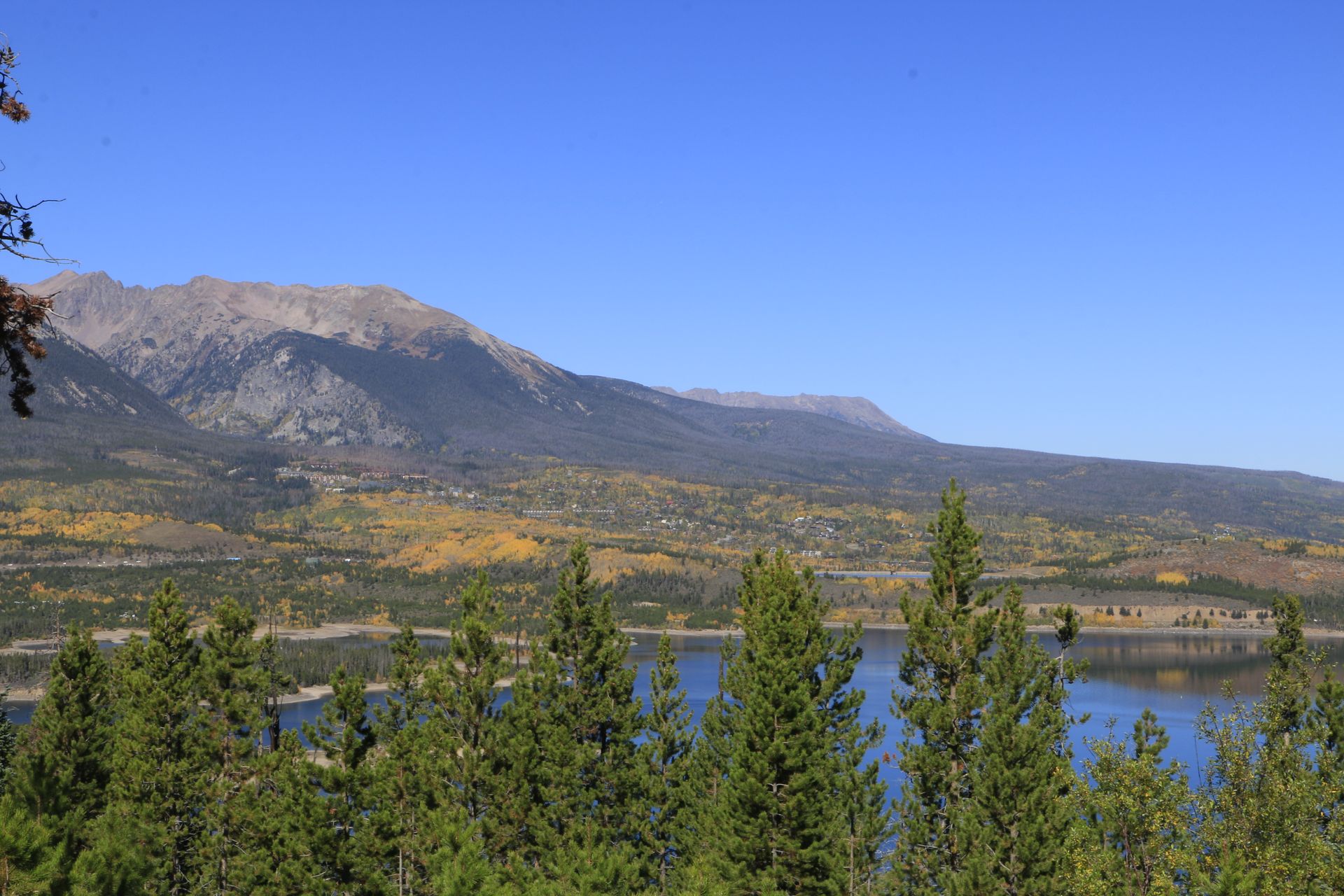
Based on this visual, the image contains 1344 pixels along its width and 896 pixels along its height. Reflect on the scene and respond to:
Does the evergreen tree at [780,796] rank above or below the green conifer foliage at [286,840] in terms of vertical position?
above

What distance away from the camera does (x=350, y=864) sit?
164 ft

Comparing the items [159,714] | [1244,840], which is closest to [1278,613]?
[1244,840]

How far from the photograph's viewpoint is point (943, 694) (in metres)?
48.3

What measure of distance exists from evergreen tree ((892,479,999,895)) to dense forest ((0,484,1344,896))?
0.12m

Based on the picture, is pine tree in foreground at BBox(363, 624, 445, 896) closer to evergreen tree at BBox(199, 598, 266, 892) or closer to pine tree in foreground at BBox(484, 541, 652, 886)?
pine tree in foreground at BBox(484, 541, 652, 886)

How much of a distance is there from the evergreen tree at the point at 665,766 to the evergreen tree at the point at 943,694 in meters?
11.0

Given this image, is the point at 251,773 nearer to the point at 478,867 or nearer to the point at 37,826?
the point at 478,867

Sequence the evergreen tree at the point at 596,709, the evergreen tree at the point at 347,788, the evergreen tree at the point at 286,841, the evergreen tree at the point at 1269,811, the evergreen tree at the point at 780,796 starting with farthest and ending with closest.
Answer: the evergreen tree at the point at 596,709
the evergreen tree at the point at 347,788
the evergreen tree at the point at 286,841
the evergreen tree at the point at 780,796
the evergreen tree at the point at 1269,811


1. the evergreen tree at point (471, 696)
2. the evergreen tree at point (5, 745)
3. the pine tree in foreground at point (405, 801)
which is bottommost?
the evergreen tree at point (5, 745)

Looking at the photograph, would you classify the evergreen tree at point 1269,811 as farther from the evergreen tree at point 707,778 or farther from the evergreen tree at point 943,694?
the evergreen tree at point 707,778

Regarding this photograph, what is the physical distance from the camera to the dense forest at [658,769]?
4100 cm

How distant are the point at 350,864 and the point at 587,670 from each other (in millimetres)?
12963

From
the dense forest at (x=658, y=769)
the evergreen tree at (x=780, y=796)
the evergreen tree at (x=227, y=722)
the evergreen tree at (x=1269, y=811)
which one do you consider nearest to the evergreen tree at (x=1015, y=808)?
the dense forest at (x=658, y=769)

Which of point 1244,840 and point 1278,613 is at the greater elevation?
point 1278,613
